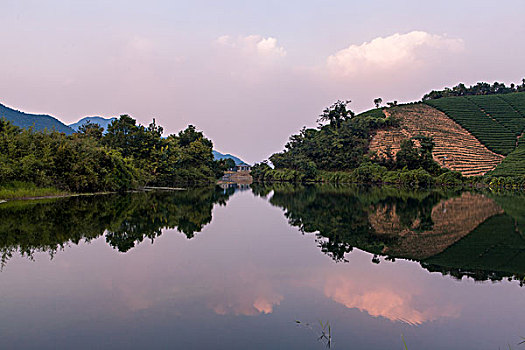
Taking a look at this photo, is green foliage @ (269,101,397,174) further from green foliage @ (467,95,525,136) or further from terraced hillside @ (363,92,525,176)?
green foliage @ (467,95,525,136)

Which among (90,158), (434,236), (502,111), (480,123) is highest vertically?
(502,111)

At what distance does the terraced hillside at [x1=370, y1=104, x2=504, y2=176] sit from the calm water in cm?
5626

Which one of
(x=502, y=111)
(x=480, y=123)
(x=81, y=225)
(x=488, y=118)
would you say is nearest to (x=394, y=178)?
(x=480, y=123)

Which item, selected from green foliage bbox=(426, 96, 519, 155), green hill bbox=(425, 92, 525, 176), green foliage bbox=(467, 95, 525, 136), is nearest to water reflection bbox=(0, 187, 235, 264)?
green hill bbox=(425, 92, 525, 176)

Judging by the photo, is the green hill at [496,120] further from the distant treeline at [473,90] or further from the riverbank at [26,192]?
the riverbank at [26,192]

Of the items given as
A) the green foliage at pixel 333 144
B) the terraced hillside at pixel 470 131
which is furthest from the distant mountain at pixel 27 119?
the terraced hillside at pixel 470 131

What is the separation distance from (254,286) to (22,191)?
2054 centimetres

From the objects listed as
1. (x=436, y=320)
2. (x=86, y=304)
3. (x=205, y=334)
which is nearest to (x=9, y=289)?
(x=86, y=304)

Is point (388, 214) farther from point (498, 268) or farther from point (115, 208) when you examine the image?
point (115, 208)

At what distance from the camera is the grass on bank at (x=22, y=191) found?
20.9m

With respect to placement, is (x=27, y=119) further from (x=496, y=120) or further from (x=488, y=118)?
(x=496, y=120)

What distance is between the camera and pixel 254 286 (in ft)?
23.8

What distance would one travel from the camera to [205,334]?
16.5 feet

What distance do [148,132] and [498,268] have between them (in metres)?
39.2
